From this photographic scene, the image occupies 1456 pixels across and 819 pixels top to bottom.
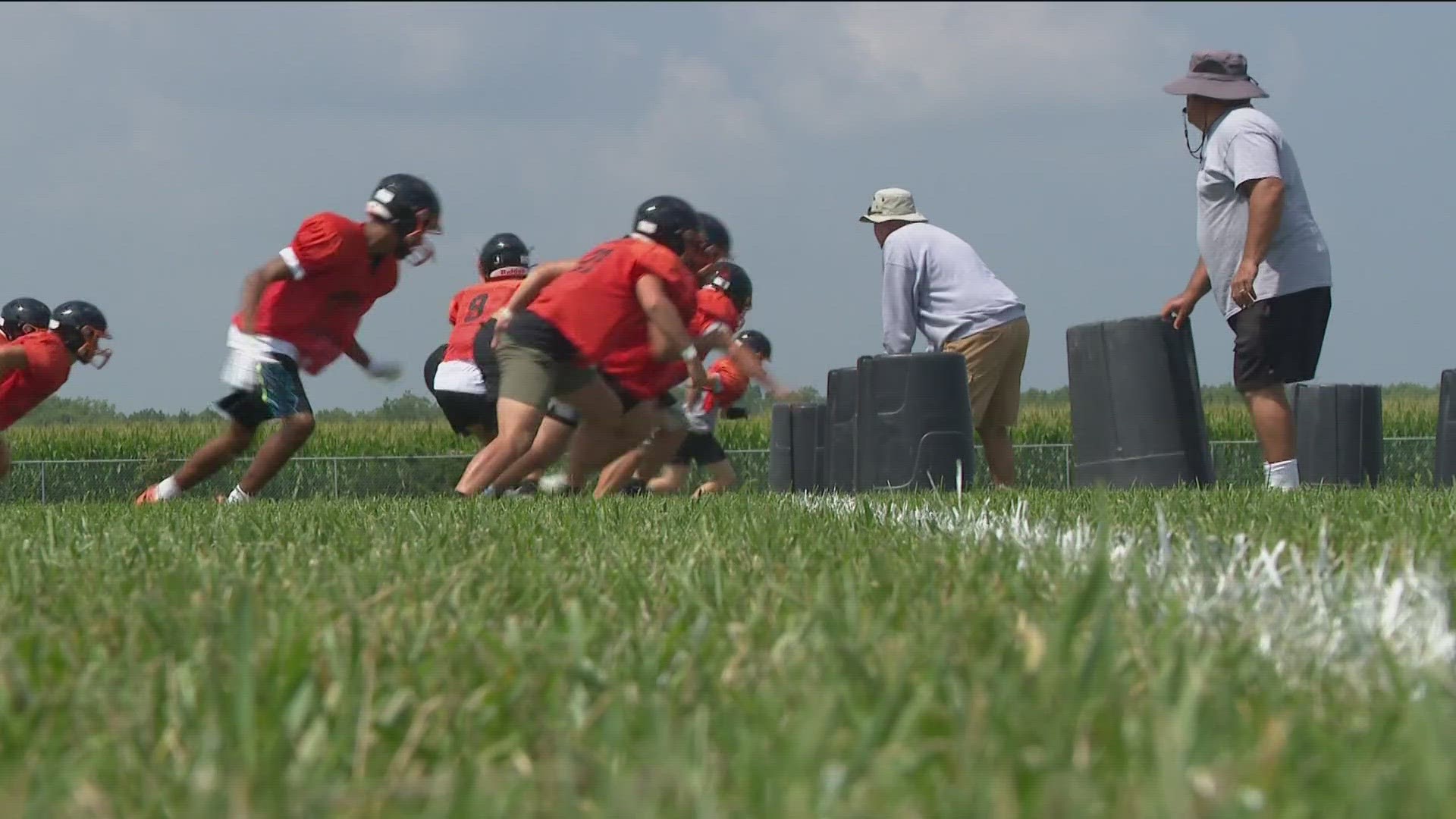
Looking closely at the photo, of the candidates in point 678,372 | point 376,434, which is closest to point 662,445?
point 678,372

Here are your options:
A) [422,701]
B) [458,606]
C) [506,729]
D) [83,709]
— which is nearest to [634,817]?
[506,729]

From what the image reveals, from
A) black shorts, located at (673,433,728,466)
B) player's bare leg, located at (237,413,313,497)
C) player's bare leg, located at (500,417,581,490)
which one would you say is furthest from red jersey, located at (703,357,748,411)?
player's bare leg, located at (237,413,313,497)

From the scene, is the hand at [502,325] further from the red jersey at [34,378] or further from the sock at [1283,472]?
the red jersey at [34,378]

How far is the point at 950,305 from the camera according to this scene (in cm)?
965

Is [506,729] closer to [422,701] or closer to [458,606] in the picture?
[422,701]

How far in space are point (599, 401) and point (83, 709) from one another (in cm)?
707

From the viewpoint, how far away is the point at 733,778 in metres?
1.22

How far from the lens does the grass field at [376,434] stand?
26062 millimetres

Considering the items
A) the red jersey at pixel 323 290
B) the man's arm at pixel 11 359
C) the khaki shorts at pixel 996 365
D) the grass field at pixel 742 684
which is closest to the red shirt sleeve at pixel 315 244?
the red jersey at pixel 323 290

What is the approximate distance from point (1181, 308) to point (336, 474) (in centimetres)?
1160

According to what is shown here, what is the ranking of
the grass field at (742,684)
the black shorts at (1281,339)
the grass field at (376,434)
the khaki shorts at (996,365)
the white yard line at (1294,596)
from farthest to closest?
the grass field at (376,434), the khaki shorts at (996,365), the black shorts at (1281,339), the white yard line at (1294,596), the grass field at (742,684)

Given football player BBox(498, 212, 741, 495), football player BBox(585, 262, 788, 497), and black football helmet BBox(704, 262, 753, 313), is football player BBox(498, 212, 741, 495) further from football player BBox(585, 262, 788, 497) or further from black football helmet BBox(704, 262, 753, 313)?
black football helmet BBox(704, 262, 753, 313)

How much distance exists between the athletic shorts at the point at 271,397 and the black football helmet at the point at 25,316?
Answer: 3750 mm

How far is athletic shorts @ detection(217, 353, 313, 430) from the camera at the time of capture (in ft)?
28.9
